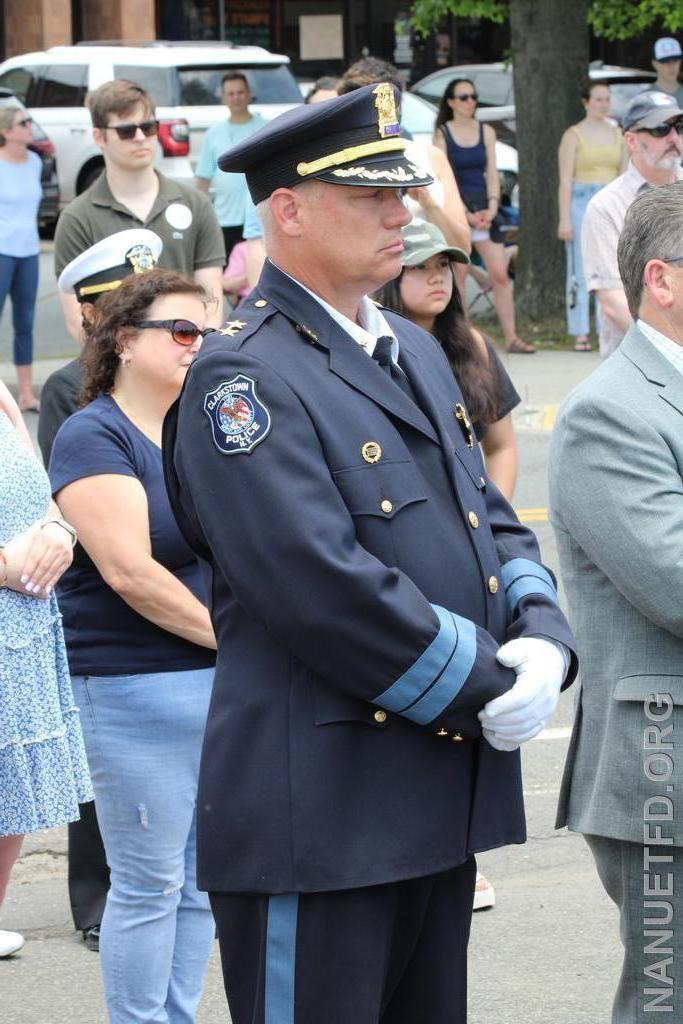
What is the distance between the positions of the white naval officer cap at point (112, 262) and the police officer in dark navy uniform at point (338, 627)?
76.2 inches

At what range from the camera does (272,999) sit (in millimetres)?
2488

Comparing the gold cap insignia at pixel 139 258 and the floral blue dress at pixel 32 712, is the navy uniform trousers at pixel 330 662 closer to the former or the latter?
the floral blue dress at pixel 32 712

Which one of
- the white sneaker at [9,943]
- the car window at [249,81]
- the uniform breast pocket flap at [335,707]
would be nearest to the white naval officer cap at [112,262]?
the white sneaker at [9,943]

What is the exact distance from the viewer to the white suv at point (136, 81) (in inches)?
741

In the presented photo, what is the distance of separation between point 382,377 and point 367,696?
1.71 ft

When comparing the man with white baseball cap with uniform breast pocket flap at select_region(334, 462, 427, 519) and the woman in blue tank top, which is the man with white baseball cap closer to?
the woman in blue tank top

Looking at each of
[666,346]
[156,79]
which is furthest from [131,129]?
[156,79]

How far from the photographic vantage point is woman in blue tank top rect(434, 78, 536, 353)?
12.9 m

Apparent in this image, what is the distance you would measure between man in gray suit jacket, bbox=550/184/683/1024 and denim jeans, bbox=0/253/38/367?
8.81m

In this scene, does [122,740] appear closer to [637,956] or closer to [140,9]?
[637,956]

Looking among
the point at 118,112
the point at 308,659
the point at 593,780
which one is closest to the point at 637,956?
the point at 593,780

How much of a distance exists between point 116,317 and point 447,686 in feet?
5.38

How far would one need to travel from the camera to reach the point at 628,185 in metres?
6.65

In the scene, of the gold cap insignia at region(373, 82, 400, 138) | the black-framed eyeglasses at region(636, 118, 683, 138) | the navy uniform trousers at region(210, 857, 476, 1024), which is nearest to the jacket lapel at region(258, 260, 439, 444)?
the gold cap insignia at region(373, 82, 400, 138)
